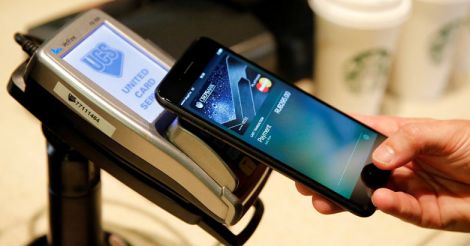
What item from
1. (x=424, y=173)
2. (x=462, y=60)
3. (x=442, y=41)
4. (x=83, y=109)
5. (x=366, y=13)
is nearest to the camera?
(x=83, y=109)

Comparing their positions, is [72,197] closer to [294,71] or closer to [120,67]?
[120,67]

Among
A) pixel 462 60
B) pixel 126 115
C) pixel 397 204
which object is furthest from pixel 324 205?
pixel 462 60

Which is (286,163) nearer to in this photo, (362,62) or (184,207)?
(184,207)

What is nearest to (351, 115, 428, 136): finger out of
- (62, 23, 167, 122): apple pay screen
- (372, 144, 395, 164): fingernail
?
(372, 144, 395, 164): fingernail

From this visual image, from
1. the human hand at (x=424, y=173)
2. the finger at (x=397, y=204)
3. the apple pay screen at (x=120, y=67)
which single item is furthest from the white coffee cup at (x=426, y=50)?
the apple pay screen at (x=120, y=67)

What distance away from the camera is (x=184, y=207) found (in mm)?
519

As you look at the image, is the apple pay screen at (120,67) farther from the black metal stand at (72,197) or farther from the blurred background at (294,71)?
the blurred background at (294,71)

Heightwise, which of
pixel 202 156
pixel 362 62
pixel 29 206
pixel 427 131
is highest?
pixel 362 62

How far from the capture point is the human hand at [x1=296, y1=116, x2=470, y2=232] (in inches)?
22.0

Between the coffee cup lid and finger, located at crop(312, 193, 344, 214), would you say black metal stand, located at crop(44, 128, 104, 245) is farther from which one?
the coffee cup lid

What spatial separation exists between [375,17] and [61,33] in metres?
0.44

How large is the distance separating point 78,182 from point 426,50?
0.58m

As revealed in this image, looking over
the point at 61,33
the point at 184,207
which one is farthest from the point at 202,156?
the point at 61,33

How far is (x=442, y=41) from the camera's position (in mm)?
929
